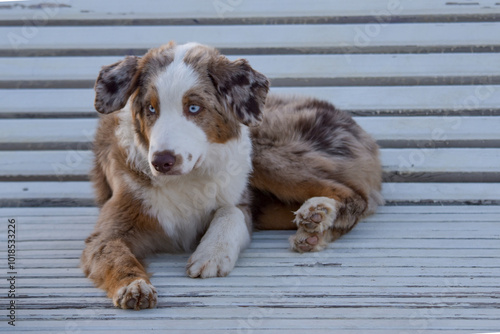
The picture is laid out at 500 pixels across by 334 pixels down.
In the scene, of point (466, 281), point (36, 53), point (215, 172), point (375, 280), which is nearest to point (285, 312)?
point (375, 280)

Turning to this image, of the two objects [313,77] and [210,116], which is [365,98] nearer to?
[313,77]

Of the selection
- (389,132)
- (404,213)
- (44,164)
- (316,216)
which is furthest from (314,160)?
(44,164)

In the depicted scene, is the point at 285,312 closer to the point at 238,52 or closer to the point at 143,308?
the point at 143,308

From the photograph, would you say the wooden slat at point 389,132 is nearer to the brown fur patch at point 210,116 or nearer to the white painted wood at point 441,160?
the white painted wood at point 441,160

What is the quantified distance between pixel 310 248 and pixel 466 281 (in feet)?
2.85

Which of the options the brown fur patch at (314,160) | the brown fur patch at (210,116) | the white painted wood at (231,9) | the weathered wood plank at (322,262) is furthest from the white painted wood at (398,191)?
the brown fur patch at (210,116)

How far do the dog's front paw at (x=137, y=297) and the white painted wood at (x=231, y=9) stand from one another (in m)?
3.00

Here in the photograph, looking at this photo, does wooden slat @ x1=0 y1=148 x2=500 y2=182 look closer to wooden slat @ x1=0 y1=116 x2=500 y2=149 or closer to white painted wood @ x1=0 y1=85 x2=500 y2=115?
wooden slat @ x1=0 y1=116 x2=500 y2=149

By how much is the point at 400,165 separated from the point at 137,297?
281cm

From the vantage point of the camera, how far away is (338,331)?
8.84ft

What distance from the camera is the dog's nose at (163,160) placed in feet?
10.7

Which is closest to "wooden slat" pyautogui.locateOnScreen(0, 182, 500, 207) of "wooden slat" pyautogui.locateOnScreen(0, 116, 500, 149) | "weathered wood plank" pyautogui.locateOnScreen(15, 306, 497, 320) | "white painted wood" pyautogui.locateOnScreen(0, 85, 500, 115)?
"wooden slat" pyautogui.locateOnScreen(0, 116, 500, 149)

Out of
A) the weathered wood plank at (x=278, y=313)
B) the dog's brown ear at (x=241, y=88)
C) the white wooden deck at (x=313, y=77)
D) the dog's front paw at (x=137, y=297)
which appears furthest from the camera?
the white wooden deck at (x=313, y=77)

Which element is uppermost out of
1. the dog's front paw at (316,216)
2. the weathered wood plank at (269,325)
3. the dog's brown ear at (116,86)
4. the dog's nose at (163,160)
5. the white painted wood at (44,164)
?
the dog's brown ear at (116,86)
